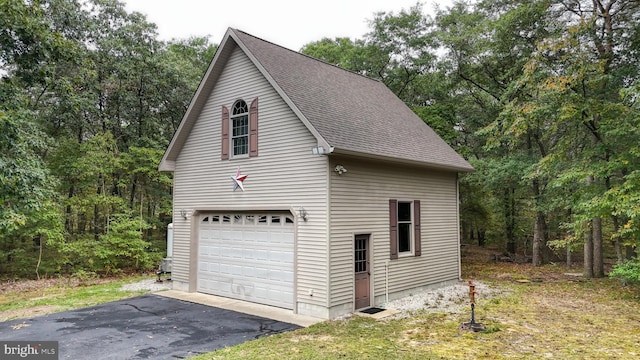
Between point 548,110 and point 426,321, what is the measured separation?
749 cm

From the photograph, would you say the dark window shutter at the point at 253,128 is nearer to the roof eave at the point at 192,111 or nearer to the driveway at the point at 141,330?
the roof eave at the point at 192,111

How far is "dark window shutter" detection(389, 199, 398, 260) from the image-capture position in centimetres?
1008

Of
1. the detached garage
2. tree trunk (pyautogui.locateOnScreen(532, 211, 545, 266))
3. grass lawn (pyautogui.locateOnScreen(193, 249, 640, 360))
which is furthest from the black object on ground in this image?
tree trunk (pyautogui.locateOnScreen(532, 211, 545, 266))

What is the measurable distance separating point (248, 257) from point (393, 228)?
382 cm

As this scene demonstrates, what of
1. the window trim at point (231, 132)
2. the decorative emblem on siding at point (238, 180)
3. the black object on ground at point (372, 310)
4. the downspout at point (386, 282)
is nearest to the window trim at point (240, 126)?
the window trim at point (231, 132)

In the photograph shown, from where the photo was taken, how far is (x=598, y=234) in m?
13.4

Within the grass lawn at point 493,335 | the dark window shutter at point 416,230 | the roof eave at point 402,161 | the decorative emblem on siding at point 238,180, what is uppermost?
the roof eave at point 402,161

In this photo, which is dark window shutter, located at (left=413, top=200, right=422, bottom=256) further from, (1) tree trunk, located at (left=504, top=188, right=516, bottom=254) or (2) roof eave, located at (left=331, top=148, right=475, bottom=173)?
(1) tree trunk, located at (left=504, top=188, right=516, bottom=254)

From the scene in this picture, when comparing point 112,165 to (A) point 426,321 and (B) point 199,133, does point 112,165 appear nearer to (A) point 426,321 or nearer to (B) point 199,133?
(B) point 199,133

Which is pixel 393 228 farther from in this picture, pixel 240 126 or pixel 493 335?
pixel 240 126

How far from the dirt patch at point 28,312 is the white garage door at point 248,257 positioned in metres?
3.54

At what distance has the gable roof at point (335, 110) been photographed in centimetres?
892

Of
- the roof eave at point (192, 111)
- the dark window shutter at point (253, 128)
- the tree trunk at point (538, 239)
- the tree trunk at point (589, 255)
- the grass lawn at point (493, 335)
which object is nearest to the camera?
the grass lawn at point (493, 335)

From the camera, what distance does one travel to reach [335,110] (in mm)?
9930
